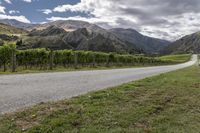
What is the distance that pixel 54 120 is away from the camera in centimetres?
660

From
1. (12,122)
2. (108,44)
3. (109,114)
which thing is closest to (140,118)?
(109,114)

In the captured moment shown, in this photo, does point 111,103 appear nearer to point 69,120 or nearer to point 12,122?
point 69,120

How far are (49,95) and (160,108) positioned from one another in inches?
164

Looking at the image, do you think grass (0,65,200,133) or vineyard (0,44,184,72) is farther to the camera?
vineyard (0,44,184,72)

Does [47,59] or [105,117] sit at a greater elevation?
[47,59]

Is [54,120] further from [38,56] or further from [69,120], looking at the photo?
[38,56]

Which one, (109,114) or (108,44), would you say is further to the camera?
(108,44)

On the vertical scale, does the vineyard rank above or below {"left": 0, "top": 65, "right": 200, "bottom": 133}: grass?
above

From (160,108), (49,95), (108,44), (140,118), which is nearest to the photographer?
(140,118)

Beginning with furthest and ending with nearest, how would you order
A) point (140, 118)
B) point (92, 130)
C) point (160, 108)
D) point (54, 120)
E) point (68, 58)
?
point (68, 58) → point (160, 108) → point (140, 118) → point (54, 120) → point (92, 130)

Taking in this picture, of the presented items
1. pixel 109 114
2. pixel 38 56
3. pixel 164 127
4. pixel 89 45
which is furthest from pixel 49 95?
pixel 89 45

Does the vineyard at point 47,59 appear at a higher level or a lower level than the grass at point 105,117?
higher

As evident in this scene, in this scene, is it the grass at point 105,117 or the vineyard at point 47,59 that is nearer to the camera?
the grass at point 105,117

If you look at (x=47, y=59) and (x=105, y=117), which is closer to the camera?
(x=105, y=117)
